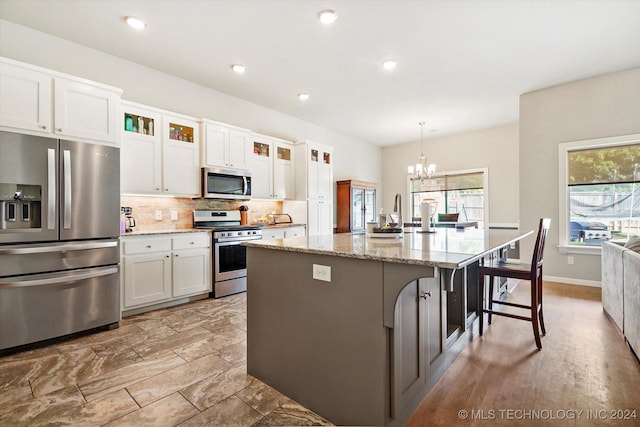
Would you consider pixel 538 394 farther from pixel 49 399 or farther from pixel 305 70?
pixel 305 70

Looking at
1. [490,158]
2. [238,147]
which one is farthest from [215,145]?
[490,158]

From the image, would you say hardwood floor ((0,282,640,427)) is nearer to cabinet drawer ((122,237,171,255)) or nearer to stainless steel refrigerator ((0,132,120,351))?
stainless steel refrigerator ((0,132,120,351))

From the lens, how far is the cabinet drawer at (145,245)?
10.6 feet

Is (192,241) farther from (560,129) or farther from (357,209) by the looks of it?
(560,129)

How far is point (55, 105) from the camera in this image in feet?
8.98

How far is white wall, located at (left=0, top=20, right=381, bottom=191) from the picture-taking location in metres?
3.09

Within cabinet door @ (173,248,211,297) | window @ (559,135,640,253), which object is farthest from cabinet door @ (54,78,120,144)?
window @ (559,135,640,253)

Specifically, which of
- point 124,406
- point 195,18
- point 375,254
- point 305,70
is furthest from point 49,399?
point 305,70

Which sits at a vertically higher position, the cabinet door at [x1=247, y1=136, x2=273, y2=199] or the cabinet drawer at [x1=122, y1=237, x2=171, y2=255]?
the cabinet door at [x1=247, y1=136, x2=273, y2=199]

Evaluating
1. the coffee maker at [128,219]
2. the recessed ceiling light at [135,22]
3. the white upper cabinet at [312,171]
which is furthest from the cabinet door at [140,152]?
the white upper cabinet at [312,171]

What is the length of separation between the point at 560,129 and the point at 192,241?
5.53 metres

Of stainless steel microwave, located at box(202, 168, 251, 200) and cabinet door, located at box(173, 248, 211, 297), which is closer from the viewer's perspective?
cabinet door, located at box(173, 248, 211, 297)

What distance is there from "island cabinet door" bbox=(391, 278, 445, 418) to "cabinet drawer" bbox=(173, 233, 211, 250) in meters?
2.91

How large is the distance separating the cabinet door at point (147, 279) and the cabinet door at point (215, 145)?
4.53 feet
